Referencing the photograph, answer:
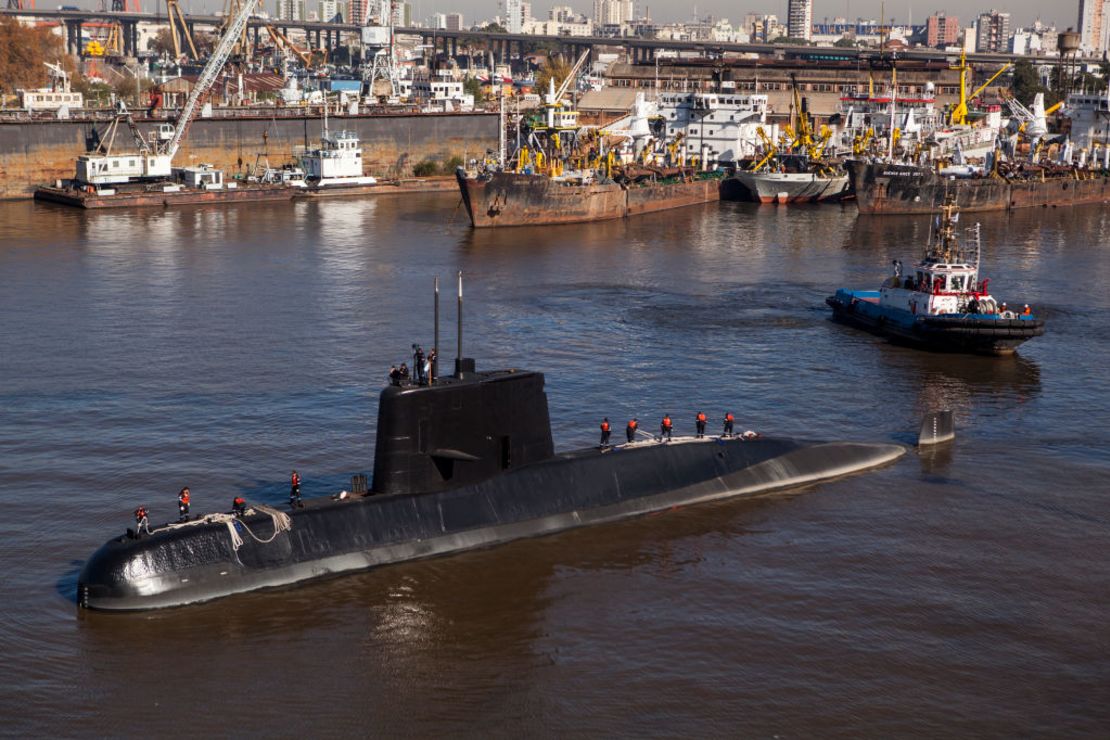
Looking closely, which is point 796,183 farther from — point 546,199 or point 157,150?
point 157,150

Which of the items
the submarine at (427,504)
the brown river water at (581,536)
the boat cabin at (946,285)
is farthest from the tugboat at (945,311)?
the submarine at (427,504)

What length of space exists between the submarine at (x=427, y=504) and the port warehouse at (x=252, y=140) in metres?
61.4

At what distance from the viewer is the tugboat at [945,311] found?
40.0 m

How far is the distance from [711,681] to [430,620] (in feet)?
14.7

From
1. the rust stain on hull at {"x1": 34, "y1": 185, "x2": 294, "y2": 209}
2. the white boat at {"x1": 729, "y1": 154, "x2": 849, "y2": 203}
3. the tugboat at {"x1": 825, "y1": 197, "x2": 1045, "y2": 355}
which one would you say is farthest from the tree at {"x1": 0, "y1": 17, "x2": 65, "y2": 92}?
the tugboat at {"x1": 825, "y1": 197, "x2": 1045, "y2": 355}

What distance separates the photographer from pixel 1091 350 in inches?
1635

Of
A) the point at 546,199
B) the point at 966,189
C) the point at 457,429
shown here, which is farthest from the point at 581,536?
the point at 966,189

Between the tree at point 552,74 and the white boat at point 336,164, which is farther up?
the tree at point 552,74

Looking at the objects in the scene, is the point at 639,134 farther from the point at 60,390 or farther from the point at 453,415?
the point at 453,415

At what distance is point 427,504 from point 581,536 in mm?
3127

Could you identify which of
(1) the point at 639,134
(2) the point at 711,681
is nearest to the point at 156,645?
(2) the point at 711,681

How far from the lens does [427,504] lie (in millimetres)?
22234

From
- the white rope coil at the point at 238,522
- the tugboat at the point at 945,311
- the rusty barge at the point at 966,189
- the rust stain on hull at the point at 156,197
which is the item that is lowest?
the white rope coil at the point at 238,522

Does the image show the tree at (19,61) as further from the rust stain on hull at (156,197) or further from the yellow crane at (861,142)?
the yellow crane at (861,142)
